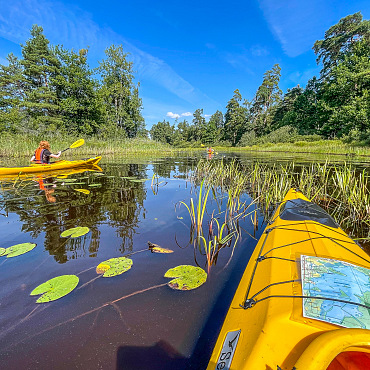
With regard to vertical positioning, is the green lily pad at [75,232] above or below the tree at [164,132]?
below

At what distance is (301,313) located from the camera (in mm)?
931

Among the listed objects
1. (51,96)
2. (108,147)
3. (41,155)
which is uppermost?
(51,96)

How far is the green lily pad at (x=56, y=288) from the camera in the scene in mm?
1583

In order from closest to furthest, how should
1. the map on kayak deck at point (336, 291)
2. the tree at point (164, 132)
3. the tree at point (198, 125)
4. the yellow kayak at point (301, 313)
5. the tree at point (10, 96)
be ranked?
the yellow kayak at point (301, 313)
the map on kayak deck at point (336, 291)
the tree at point (10, 96)
the tree at point (198, 125)
the tree at point (164, 132)

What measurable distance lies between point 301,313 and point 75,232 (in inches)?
106

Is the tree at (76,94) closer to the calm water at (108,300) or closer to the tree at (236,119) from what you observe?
the calm water at (108,300)

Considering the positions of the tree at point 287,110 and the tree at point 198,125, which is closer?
the tree at point 287,110

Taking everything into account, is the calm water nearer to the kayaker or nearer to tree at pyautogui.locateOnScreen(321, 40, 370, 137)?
the kayaker

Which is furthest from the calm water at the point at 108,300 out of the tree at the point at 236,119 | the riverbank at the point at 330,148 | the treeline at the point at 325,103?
the tree at the point at 236,119

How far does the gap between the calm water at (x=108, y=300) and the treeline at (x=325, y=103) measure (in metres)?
20.8

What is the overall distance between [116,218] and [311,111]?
1432 inches

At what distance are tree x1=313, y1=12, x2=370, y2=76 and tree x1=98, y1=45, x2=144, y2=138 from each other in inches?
1172

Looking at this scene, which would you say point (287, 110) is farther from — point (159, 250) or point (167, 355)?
point (167, 355)

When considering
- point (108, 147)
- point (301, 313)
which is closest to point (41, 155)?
point (301, 313)
